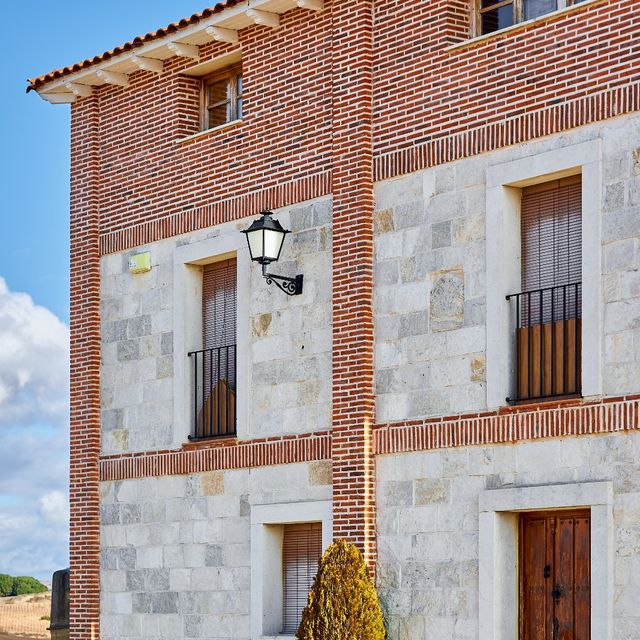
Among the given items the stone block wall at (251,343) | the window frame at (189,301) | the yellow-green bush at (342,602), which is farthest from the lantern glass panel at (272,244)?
the yellow-green bush at (342,602)

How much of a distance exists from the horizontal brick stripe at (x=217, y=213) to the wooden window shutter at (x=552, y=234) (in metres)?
2.82

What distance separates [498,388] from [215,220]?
527 cm

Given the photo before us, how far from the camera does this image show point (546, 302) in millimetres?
15297

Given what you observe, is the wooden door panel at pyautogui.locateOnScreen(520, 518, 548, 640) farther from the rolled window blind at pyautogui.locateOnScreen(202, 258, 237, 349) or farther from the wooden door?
the rolled window blind at pyautogui.locateOnScreen(202, 258, 237, 349)

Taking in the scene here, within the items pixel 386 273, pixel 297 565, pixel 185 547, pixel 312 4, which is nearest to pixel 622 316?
pixel 386 273

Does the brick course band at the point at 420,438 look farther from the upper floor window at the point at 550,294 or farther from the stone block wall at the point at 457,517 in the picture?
the upper floor window at the point at 550,294

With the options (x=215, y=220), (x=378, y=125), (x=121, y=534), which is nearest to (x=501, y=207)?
(x=378, y=125)

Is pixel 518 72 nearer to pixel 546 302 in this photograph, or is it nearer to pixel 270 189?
pixel 546 302

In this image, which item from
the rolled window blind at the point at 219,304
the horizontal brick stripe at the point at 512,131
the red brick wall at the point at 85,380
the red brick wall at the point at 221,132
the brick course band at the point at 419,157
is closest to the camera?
the horizontal brick stripe at the point at 512,131

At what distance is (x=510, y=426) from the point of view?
1512cm

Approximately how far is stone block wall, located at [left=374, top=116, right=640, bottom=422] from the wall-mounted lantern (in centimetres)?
128

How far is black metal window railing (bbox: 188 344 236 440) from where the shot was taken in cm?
1894

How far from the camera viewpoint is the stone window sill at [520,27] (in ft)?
49.2

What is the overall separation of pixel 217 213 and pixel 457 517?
18.2ft
